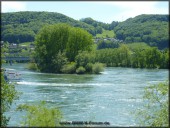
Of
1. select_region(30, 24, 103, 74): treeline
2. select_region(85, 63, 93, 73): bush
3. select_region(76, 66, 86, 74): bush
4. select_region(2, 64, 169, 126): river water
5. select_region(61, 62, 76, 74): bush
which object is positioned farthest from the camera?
select_region(30, 24, 103, 74): treeline

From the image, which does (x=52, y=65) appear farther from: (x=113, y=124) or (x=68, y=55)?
(x=113, y=124)

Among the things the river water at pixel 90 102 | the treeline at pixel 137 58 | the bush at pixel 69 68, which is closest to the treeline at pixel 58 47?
the bush at pixel 69 68

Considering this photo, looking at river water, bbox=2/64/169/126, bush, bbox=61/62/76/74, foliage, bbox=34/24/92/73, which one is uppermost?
foliage, bbox=34/24/92/73

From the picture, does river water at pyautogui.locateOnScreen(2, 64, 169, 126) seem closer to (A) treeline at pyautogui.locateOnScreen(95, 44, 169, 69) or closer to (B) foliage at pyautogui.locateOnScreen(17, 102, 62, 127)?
(B) foliage at pyautogui.locateOnScreen(17, 102, 62, 127)

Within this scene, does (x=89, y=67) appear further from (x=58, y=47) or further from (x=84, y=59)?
(x=58, y=47)

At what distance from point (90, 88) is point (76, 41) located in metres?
44.1

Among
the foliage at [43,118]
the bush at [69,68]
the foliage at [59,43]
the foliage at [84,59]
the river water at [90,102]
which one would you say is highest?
the foliage at [59,43]

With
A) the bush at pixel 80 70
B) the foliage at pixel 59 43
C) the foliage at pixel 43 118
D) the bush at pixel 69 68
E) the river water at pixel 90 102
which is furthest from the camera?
the foliage at pixel 59 43

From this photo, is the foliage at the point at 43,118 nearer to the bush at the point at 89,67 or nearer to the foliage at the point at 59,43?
the bush at the point at 89,67

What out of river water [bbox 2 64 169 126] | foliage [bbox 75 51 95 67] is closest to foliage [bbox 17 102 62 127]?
river water [bbox 2 64 169 126]

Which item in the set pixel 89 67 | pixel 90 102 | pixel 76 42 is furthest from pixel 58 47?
pixel 90 102

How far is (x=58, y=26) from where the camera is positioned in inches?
3688

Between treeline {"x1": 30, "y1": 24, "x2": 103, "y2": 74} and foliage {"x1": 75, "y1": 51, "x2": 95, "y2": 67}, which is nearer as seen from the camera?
foliage {"x1": 75, "y1": 51, "x2": 95, "y2": 67}

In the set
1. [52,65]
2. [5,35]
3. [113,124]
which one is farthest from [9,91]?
[5,35]
